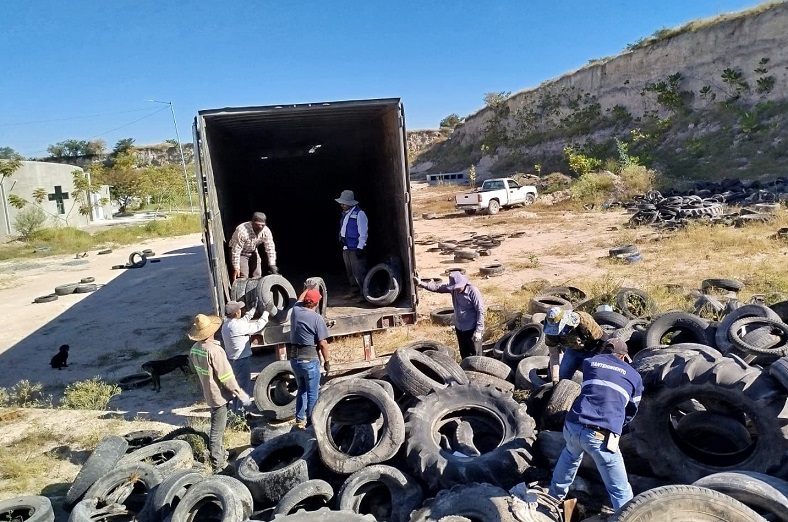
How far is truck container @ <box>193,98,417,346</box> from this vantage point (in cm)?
725

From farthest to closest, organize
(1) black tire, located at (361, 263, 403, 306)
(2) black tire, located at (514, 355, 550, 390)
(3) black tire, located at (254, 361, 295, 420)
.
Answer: (1) black tire, located at (361, 263, 403, 306) → (3) black tire, located at (254, 361, 295, 420) → (2) black tire, located at (514, 355, 550, 390)

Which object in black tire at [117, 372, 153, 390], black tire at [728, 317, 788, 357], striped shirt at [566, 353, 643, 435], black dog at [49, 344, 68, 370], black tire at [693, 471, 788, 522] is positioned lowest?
black tire at [117, 372, 153, 390]

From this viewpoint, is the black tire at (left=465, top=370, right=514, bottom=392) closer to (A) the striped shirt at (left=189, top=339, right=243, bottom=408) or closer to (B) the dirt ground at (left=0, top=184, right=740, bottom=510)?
(A) the striped shirt at (left=189, top=339, right=243, bottom=408)

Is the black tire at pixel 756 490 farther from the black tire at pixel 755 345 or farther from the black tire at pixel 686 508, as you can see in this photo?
the black tire at pixel 755 345

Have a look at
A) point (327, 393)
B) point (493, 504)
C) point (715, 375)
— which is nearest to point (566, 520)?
point (493, 504)

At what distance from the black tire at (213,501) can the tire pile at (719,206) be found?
16.0m

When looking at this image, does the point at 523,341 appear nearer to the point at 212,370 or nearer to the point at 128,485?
the point at 212,370

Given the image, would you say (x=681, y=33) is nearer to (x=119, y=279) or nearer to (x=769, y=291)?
(x=769, y=291)

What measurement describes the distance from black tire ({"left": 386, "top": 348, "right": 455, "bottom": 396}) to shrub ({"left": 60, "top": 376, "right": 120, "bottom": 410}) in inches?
169

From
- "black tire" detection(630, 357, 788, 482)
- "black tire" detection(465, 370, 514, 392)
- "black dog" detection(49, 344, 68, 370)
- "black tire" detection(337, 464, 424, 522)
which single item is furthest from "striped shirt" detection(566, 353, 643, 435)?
"black dog" detection(49, 344, 68, 370)

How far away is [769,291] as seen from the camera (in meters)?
9.18

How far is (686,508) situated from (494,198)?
24.1 metres

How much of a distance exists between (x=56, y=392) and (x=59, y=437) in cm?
186

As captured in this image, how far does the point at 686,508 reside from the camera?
293cm
